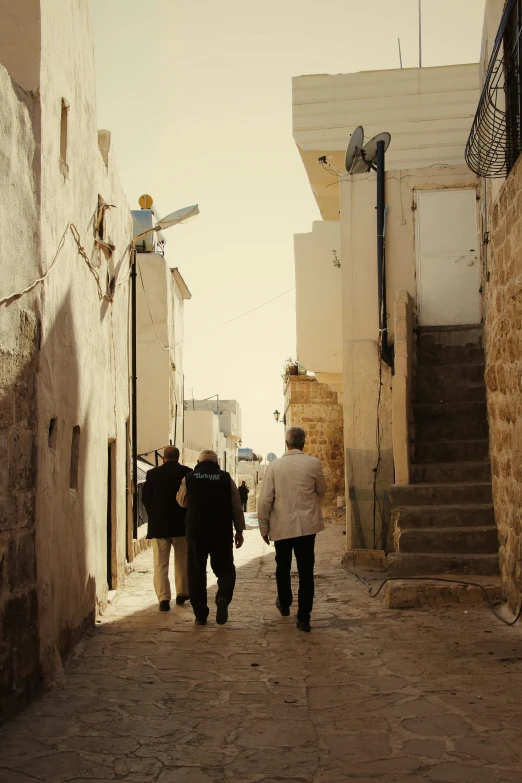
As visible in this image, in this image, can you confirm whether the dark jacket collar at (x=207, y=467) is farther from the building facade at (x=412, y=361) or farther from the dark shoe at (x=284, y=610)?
the building facade at (x=412, y=361)

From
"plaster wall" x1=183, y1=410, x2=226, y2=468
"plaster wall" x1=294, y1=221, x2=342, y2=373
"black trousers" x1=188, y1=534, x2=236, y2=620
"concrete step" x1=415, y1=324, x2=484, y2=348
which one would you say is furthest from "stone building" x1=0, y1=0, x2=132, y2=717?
"plaster wall" x1=183, y1=410, x2=226, y2=468

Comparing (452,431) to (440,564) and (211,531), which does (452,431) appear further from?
(211,531)

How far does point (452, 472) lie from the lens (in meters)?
9.98

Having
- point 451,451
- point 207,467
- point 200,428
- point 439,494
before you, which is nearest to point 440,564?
point 439,494

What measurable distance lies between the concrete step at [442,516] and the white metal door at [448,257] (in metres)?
3.90

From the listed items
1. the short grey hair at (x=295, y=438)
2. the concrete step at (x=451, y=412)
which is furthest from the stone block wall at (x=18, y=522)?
the concrete step at (x=451, y=412)

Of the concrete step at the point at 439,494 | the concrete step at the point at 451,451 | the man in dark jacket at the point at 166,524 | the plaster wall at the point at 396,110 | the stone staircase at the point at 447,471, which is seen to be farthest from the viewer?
the plaster wall at the point at 396,110

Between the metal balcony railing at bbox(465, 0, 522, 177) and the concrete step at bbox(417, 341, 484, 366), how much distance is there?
12.4 feet

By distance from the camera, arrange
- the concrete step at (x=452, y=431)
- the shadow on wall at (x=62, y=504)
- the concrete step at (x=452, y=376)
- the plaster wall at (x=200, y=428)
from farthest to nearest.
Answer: the plaster wall at (x=200, y=428) < the concrete step at (x=452, y=376) < the concrete step at (x=452, y=431) < the shadow on wall at (x=62, y=504)

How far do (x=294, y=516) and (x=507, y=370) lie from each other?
7.40 feet

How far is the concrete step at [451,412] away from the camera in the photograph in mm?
10781

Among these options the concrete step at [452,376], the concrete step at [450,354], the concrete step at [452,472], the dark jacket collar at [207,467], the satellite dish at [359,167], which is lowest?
the concrete step at [452,472]

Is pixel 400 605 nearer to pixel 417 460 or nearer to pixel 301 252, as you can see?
pixel 417 460

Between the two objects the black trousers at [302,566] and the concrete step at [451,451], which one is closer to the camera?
the black trousers at [302,566]
